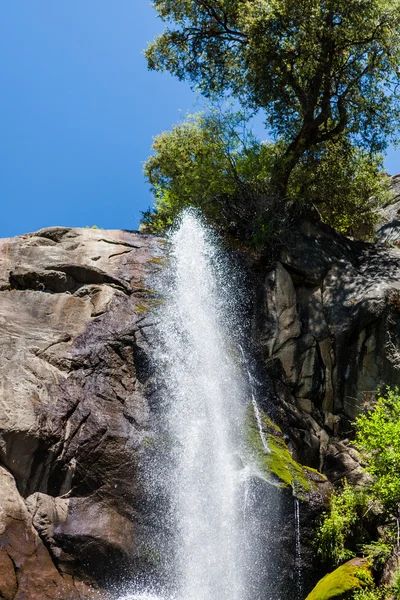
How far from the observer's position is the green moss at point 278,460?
488 inches

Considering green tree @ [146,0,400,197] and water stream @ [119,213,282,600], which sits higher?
green tree @ [146,0,400,197]

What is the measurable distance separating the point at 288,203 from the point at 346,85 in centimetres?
575

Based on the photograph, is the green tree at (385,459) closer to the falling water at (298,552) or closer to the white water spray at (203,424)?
the falling water at (298,552)

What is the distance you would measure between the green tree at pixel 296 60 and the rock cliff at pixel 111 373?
4.68 m

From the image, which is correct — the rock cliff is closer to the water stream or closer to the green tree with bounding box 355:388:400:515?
the water stream

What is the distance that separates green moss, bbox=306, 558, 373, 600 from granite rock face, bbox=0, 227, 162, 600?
140 inches

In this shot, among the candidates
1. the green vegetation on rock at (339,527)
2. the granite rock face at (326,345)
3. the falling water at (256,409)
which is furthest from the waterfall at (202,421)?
the green vegetation on rock at (339,527)

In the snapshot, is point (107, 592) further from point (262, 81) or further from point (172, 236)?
point (262, 81)

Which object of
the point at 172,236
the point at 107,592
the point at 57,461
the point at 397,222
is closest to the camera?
the point at 107,592

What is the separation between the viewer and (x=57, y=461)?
462 inches

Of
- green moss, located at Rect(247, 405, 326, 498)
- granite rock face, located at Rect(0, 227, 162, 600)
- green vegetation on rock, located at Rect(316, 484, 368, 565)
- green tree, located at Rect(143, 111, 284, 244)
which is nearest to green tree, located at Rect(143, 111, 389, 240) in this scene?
green tree, located at Rect(143, 111, 284, 244)

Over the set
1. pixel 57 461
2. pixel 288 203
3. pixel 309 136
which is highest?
pixel 309 136

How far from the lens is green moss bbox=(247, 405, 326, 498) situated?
1241 cm

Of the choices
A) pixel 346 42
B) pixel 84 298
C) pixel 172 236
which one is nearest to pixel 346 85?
pixel 346 42
